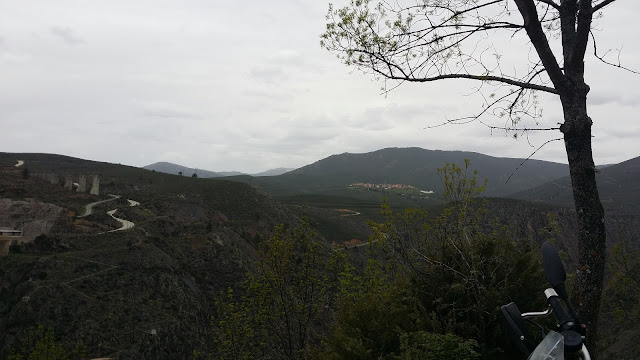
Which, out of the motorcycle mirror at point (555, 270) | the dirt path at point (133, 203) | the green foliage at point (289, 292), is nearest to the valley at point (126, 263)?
the dirt path at point (133, 203)

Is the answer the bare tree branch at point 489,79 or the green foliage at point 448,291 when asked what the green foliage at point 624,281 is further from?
the bare tree branch at point 489,79

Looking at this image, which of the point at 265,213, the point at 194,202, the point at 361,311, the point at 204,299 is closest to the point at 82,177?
the point at 194,202

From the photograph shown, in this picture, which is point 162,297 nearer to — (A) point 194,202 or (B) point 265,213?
(A) point 194,202

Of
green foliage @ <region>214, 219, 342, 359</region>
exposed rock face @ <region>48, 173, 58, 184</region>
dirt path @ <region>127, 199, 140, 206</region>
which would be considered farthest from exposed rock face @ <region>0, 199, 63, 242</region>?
green foliage @ <region>214, 219, 342, 359</region>

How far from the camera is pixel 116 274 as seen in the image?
32781 millimetres

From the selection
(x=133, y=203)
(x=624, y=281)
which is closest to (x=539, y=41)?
(x=624, y=281)

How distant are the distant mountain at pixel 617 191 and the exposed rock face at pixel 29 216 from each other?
87.9m

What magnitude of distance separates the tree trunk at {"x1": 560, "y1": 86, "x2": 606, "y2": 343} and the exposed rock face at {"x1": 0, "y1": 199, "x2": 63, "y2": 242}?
1731 inches

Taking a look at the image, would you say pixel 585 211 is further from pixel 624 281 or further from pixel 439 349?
pixel 624 281

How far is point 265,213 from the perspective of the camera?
229 feet

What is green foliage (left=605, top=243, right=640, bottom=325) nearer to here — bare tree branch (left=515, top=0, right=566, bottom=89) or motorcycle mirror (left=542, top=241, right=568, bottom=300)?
bare tree branch (left=515, top=0, right=566, bottom=89)

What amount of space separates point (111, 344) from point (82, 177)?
1866 inches

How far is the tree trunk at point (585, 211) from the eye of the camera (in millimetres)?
5742

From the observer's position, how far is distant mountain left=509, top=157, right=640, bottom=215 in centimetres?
11356
